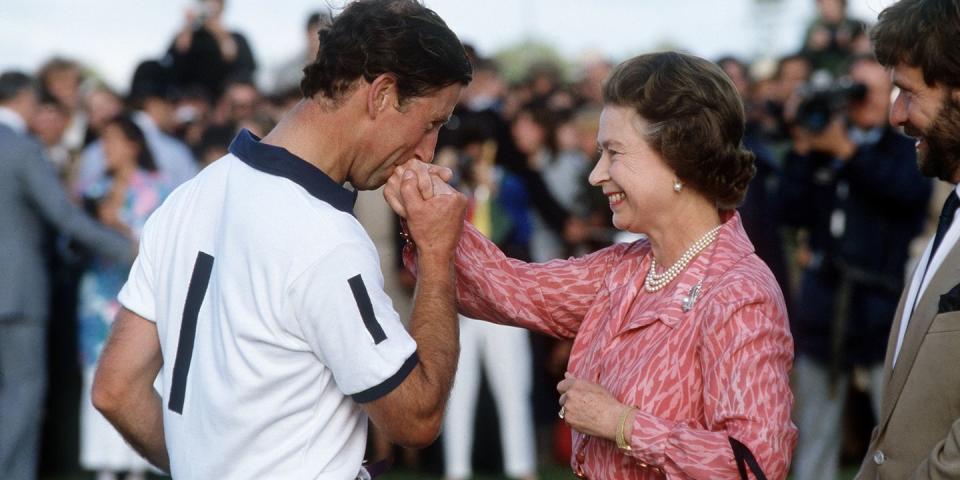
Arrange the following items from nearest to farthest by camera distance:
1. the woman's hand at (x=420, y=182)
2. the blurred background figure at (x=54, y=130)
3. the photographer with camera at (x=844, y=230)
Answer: the woman's hand at (x=420, y=182)
the photographer with camera at (x=844, y=230)
the blurred background figure at (x=54, y=130)

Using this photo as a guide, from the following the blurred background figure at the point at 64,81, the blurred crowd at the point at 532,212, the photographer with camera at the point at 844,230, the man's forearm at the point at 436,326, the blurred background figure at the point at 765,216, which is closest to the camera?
the man's forearm at the point at 436,326

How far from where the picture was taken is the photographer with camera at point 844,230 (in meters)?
6.14

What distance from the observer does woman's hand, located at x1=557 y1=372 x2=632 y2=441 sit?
2.84 m

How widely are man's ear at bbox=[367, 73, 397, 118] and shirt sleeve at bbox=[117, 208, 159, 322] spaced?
59cm

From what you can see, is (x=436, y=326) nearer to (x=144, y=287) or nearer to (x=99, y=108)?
(x=144, y=287)

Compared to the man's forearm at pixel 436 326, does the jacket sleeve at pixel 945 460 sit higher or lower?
lower

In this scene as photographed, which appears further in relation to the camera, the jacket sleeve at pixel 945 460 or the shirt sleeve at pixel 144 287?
the shirt sleeve at pixel 144 287

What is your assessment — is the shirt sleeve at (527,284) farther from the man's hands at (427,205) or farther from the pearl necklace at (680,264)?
the man's hands at (427,205)

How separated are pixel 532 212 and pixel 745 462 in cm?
552

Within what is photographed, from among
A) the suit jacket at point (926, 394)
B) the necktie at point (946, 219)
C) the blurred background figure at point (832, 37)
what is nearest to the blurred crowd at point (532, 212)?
the blurred background figure at point (832, 37)

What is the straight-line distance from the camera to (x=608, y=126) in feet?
10.1

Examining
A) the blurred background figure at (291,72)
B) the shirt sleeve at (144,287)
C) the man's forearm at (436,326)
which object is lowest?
the man's forearm at (436,326)

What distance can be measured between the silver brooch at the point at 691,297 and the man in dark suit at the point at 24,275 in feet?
15.4

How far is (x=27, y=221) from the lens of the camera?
680 cm
